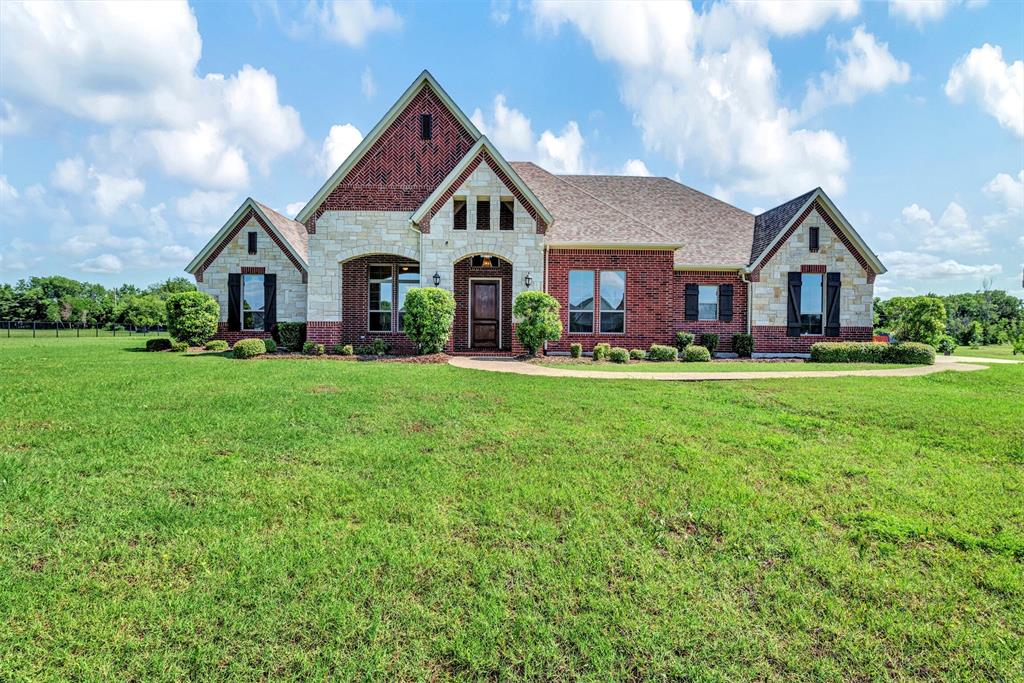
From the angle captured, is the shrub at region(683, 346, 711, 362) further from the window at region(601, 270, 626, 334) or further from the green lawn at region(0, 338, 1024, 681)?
the green lawn at region(0, 338, 1024, 681)

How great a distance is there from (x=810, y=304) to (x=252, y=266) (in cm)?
2200

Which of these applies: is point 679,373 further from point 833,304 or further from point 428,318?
point 833,304

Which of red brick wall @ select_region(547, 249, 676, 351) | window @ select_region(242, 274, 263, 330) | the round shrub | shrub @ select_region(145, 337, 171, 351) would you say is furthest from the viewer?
window @ select_region(242, 274, 263, 330)

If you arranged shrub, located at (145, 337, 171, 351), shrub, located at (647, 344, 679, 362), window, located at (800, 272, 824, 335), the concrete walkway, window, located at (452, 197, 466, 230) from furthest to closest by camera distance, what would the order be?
window, located at (800, 272, 824, 335)
shrub, located at (145, 337, 171, 351)
window, located at (452, 197, 466, 230)
shrub, located at (647, 344, 679, 362)
the concrete walkway

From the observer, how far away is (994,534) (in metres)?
3.67

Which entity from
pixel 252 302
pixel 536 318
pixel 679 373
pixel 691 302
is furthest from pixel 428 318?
pixel 691 302

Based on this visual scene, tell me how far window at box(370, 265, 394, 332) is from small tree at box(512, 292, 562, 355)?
533cm

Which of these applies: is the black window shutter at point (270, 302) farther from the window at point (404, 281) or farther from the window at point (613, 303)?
the window at point (613, 303)

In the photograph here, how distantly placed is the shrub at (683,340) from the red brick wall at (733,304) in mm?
936

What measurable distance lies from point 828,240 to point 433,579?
19960 millimetres

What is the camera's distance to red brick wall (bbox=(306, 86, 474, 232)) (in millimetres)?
16750

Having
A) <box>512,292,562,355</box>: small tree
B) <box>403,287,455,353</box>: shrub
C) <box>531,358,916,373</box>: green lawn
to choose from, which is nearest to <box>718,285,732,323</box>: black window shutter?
<box>531,358,916,373</box>: green lawn

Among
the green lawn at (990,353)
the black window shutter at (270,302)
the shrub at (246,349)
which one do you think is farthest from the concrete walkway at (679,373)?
the black window shutter at (270,302)

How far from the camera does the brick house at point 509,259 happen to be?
15805 mm
